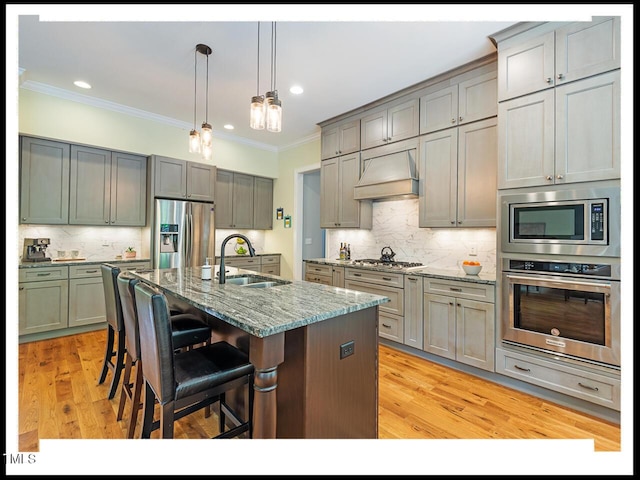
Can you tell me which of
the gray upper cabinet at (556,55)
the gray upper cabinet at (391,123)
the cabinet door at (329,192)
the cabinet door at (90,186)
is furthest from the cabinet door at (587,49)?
the cabinet door at (90,186)

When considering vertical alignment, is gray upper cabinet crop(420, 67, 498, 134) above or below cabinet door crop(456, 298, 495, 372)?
above

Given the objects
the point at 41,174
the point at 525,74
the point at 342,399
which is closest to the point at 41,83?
the point at 41,174

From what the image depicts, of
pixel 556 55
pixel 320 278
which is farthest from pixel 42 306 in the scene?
pixel 556 55

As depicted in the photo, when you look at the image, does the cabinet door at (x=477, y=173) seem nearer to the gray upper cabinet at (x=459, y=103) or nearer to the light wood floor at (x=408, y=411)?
the gray upper cabinet at (x=459, y=103)

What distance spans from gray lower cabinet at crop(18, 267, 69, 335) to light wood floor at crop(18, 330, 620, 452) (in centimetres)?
77

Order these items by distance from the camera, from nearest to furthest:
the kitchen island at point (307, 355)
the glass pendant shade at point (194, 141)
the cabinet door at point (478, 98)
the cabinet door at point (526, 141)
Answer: the kitchen island at point (307, 355)
the cabinet door at point (526, 141)
the glass pendant shade at point (194, 141)
the cabinet door at point (478, 98)

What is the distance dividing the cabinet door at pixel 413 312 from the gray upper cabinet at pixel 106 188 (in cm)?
382

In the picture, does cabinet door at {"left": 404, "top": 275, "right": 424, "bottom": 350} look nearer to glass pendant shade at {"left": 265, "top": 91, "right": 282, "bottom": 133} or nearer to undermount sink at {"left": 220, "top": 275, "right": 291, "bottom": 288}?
undermount sink at {"left": 220, "top": 275, "right": 291, "bottom": 288}

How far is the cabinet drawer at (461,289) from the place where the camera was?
8.50ft

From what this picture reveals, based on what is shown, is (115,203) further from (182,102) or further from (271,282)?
(271,282)

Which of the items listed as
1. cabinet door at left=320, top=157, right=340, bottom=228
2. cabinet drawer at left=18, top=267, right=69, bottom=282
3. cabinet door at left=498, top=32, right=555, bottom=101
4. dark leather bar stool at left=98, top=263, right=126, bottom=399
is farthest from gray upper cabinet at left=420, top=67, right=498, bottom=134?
cabinet drawer at left=18, top=267, right=69, bottom=282

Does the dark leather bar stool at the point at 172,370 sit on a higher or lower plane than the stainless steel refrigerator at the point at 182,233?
lower

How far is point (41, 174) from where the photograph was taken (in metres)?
3.58

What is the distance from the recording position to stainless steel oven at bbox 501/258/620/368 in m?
2.01
